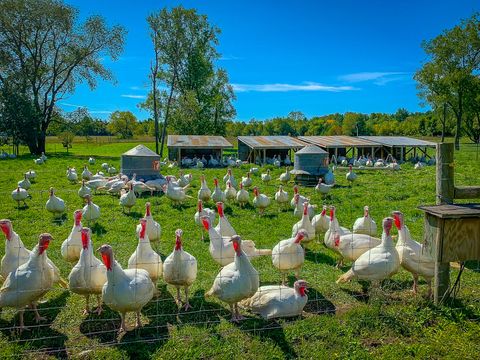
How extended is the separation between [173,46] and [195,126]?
10.2m

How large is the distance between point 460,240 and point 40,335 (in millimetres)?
6078

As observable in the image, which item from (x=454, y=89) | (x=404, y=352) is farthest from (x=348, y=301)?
(x=454, y=89)

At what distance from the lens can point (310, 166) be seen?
2103cm

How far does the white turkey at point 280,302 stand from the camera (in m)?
5.45

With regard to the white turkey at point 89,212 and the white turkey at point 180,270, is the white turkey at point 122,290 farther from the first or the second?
the white turkey at point 89,212

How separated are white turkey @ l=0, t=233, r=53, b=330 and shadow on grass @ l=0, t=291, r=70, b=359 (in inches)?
4.8

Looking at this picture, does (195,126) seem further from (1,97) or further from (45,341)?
(45,341)

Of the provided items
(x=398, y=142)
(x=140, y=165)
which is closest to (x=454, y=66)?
(x=398, y=142)

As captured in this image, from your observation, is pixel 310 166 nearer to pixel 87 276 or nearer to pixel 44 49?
pixel 87 276

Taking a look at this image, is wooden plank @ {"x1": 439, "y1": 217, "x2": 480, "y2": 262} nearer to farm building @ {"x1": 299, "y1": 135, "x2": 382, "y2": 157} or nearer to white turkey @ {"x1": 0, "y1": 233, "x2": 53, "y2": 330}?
white turkey @ {"x1": 0, "y1": 233, "x2": 53, "y2": 330}

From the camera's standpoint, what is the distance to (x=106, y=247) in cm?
515

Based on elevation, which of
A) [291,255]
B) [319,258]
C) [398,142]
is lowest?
[319,258]

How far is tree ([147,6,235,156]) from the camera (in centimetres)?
4553

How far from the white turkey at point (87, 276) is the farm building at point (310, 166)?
16020 millimetres
